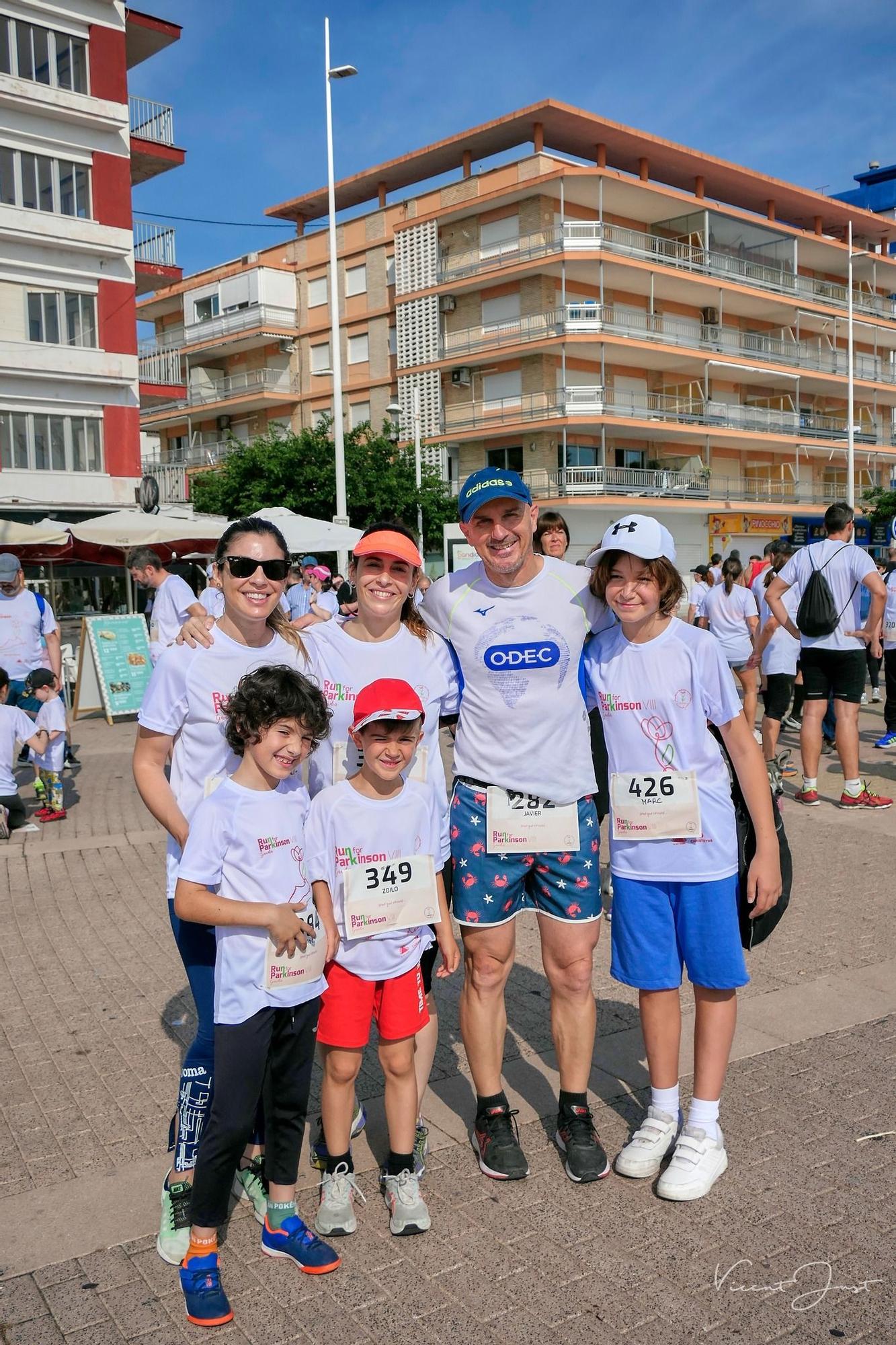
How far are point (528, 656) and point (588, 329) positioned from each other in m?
39.1

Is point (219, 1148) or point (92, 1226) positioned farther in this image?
point (92, 1226)

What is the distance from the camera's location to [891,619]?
1188 centimetres

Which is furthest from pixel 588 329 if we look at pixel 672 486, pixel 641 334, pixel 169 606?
pixel 169 606

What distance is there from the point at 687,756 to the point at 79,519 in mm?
28958

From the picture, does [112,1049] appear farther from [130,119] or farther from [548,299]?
[548,299]

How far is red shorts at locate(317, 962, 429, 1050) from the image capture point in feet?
10.3

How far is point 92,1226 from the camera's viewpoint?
125 inches

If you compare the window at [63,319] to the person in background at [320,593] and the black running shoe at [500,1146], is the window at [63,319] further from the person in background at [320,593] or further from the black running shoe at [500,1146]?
the black running shoe at [500,1146]

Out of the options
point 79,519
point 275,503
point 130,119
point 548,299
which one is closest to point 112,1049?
point 79,519

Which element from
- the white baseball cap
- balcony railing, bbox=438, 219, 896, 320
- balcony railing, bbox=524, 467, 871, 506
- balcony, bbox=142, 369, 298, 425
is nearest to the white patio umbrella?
the white baseball cap

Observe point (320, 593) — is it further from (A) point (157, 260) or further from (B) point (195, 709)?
(A) point (157, 260)

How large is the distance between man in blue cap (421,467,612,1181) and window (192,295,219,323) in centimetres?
5468

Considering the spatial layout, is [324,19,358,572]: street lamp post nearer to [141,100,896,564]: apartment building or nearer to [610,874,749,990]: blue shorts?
[141,100,896,564]: apartment building

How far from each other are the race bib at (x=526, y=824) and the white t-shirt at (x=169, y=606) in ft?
25.4
